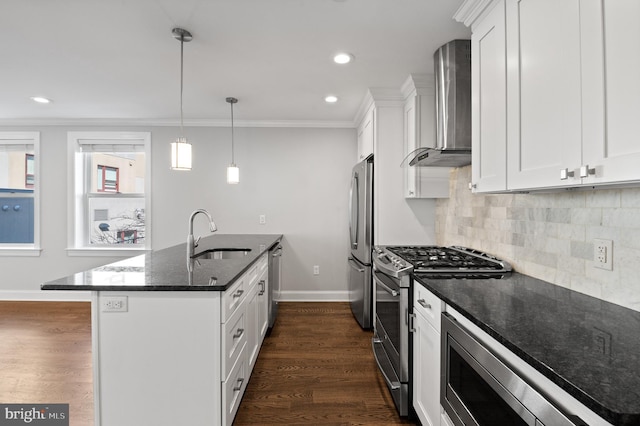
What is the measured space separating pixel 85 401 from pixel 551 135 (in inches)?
117

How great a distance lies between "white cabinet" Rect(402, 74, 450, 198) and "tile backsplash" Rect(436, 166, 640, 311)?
1.32 ft

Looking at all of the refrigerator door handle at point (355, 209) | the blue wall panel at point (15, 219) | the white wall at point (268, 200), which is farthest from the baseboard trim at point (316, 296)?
the blue wall panel at point (15, 219)

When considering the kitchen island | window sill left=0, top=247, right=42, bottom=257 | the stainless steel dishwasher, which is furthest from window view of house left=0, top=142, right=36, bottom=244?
the kitchen island

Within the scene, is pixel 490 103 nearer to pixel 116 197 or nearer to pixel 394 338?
pixel 394 338

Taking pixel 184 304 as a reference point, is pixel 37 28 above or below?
above

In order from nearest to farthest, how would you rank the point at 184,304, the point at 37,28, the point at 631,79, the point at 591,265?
1. the point at 631,79
2. the point at 591,265
3. the point at 184,304
4. the point at 37,28

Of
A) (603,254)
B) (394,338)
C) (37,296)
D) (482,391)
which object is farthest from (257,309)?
(37,296)

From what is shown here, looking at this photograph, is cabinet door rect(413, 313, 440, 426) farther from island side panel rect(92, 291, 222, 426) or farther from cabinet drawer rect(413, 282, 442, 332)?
island side panel rect(92, 291, 222, 426)

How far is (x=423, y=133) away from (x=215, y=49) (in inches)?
70.5

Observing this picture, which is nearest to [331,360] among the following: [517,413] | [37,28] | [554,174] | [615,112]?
[517,413]

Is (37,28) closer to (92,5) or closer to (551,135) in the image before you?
(92,5)

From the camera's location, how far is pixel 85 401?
6.75 ft

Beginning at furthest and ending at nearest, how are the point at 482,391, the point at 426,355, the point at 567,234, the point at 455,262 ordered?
the point at 455,262, the point at 426,355, the point at 567,234, the point at 482,391

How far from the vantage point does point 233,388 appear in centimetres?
174
